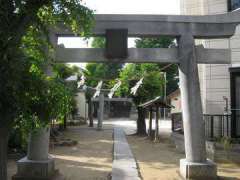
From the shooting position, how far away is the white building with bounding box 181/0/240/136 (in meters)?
14.3

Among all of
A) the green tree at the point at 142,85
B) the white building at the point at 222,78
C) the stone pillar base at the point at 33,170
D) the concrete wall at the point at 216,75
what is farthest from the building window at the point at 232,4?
the green tree at the point at 142,85

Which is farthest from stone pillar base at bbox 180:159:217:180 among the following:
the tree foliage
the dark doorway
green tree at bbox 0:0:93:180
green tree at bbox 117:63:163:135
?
green tree at bbox 117:63:163:135

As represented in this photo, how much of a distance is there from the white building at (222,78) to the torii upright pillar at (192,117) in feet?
14.9

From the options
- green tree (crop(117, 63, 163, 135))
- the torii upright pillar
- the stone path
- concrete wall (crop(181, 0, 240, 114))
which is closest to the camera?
the torii upright pillar

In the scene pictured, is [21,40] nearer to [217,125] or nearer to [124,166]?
[124,166]

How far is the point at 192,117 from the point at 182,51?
169 centimetres

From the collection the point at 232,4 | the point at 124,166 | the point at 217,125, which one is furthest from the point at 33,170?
the point at 232,4

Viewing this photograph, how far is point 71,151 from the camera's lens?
53.4ft

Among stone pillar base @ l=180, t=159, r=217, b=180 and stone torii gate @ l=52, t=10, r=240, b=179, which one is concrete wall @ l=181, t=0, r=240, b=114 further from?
stone pillar base @ l=180, t=159, r=217, b=180

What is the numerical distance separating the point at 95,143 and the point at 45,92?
12.9 m

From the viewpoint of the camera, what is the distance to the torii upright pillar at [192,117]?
9.70m

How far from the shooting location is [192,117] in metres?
9.98

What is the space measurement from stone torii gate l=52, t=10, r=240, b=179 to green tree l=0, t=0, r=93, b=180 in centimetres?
216

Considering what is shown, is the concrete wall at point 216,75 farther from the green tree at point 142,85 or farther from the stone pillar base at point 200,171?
the green tree at point 142,85
